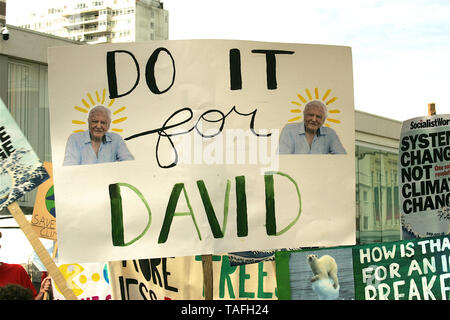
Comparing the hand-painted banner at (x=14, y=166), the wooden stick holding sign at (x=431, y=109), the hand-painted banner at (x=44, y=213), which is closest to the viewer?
the hand-painted banner at (x=14, y=166)

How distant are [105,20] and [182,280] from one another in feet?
354

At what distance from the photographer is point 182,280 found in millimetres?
5957

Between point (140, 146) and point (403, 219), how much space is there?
7.84ft

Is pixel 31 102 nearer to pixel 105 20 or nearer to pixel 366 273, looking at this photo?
pixel 366 273

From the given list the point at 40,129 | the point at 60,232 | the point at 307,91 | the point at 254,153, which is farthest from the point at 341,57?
the point at 40,129

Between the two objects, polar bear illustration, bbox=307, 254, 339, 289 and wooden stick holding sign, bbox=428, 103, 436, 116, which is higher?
wooden stick holding sign, bbox=428, 103, 436, 116

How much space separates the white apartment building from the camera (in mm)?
102125

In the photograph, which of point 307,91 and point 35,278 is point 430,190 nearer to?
point 307,91

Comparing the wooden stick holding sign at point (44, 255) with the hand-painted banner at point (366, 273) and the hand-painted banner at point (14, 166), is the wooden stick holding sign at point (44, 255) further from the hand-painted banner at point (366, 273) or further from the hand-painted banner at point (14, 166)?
the hand-painted banner at point (366, 273)

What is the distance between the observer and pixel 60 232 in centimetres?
463

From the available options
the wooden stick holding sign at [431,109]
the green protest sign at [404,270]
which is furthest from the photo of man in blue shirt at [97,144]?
the wooden stick holding sign at [431,109]

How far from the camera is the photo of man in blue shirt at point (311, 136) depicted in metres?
4.85

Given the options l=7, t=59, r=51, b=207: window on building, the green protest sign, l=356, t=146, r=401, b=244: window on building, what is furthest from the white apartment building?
the green protest sign

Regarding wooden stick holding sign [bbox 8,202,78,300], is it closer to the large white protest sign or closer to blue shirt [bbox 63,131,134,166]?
the large white protest sign
